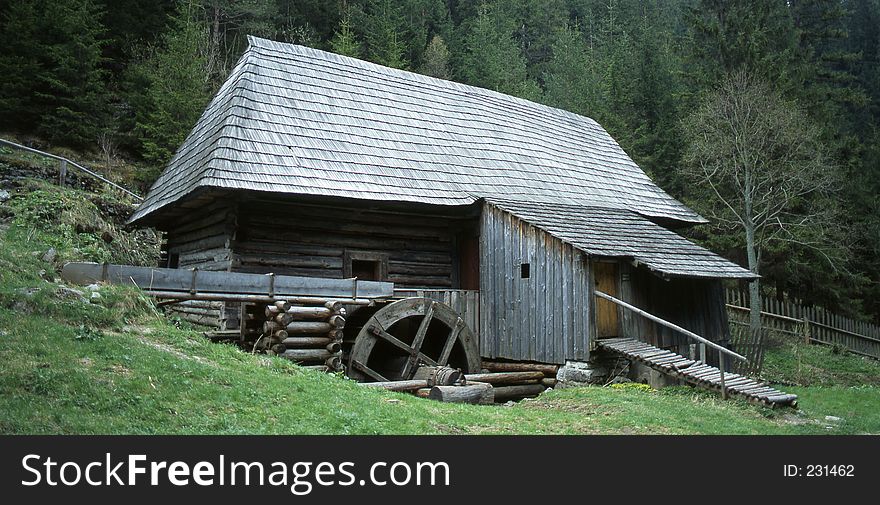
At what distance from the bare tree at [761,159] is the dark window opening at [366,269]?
1195 cm

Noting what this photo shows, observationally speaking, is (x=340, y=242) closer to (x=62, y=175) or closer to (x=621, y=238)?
(x=621, y=238)

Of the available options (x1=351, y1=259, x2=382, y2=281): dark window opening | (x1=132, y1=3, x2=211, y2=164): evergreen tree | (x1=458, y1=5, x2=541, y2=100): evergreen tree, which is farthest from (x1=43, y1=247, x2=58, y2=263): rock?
(x1=458, y1=5, x2=541, y2=100): evergreen tree

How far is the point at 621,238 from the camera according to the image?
13984 mm

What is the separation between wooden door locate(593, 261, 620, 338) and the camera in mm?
12969

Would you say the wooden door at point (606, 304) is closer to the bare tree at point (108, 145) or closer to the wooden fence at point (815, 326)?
the wooden fence at point (815, 326)

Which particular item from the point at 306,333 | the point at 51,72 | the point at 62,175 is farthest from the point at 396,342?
the point at 51,72

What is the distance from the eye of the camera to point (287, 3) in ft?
111

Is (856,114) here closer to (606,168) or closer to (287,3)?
(606,168)

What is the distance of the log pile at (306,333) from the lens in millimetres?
10250

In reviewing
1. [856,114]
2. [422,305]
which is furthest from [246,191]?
[856,114]

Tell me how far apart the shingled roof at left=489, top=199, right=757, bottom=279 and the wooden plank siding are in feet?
1.13

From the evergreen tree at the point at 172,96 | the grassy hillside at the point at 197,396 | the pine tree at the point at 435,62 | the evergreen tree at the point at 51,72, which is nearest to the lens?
the grassy hillside at the point at 197,396

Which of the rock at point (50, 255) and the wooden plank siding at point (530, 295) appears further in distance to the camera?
the wooden plank siding at point (530, 295)

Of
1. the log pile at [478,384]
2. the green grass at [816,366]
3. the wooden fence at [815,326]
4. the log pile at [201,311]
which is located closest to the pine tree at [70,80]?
the log pile at [201,311]
